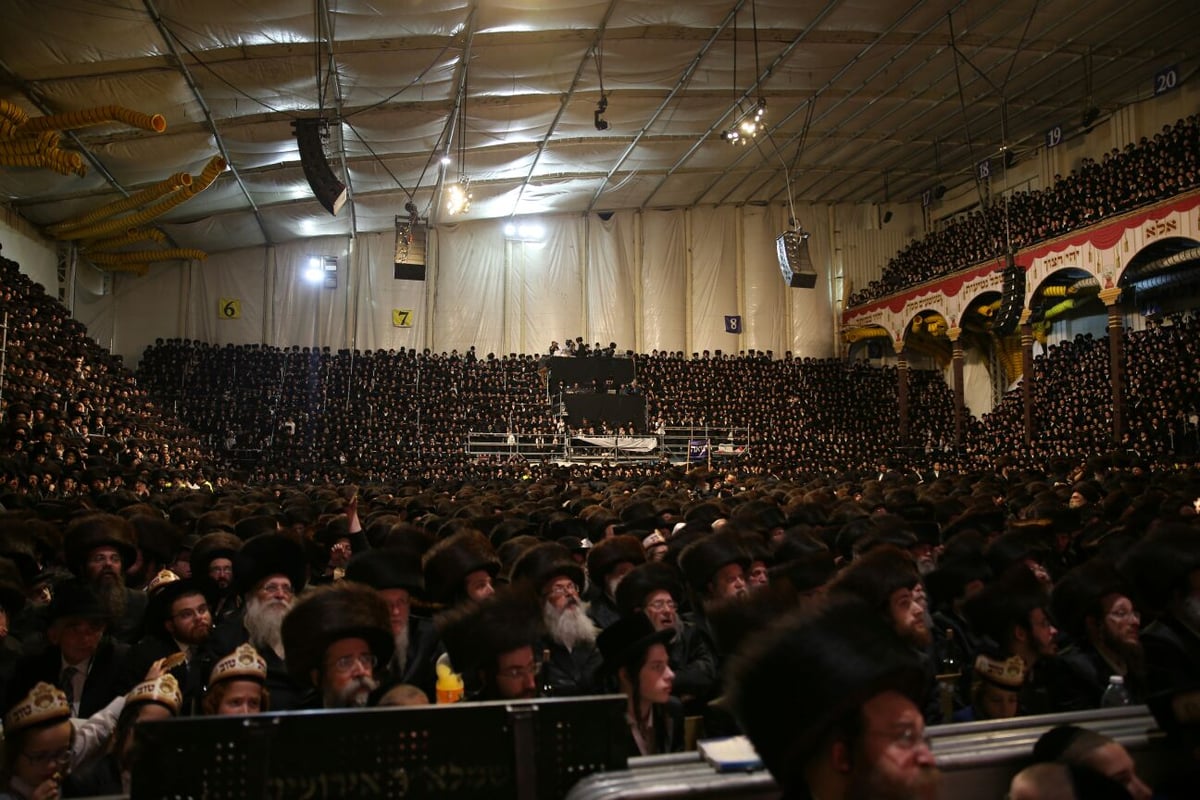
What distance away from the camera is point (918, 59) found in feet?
73.3

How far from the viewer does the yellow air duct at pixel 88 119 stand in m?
16.0

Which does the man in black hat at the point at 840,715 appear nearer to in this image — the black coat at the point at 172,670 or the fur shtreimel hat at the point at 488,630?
the fur shtreimel hat at the point at 488,630

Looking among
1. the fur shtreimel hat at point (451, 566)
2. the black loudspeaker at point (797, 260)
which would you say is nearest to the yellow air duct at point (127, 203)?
the black loudspeaker at point (797, 260)

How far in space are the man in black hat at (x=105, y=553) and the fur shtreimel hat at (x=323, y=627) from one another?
2600mm

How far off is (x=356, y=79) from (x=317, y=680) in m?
17.5

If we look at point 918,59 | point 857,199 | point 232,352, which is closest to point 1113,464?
point 918,59

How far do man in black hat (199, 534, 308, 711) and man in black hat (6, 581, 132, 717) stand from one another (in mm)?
418

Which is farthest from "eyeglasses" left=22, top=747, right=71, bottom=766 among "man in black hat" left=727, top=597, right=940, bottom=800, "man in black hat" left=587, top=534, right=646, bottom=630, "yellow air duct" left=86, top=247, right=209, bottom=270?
"yellow air duct" left=86, top=247, right=209, bottom=270

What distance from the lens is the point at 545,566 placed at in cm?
507

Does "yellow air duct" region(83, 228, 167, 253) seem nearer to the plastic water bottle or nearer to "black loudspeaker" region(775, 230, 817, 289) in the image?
"black loudspeaker" region(775, 230, 817, 289)

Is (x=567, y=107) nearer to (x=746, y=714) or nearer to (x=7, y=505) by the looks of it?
(x=7, y=505)

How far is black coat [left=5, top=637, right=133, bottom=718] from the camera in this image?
3.90 meters

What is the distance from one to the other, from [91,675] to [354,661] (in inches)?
70.0

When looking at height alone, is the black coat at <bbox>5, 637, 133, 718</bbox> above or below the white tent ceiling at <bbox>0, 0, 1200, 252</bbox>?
below
